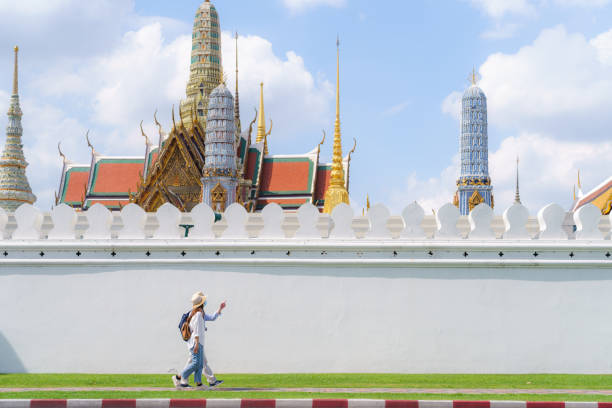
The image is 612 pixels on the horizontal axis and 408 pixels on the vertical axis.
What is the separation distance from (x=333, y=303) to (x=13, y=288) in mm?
4441

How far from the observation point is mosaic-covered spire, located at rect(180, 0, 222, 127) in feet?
130

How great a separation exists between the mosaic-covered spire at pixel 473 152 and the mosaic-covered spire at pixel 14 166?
1726 cm

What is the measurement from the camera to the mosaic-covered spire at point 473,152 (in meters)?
30.5

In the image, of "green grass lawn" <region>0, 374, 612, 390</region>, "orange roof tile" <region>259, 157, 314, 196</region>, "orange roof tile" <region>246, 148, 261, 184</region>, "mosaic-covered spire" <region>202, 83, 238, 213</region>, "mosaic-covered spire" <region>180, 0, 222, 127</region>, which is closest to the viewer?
"green grass lawn" <region>0, 374, 612, 390</region>

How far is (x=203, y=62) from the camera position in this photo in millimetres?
39906

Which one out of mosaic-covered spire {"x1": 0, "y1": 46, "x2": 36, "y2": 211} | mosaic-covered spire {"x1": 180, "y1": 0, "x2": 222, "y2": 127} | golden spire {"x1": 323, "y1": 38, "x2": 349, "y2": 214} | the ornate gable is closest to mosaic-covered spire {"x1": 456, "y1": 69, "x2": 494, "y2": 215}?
golden spire {"x1": 323, "y1": 38, "x2": 349, "y2": 214}

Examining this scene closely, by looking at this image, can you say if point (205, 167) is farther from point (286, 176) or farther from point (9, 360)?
point (9, 360)

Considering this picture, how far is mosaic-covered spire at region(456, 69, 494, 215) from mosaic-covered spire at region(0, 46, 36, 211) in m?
17.3

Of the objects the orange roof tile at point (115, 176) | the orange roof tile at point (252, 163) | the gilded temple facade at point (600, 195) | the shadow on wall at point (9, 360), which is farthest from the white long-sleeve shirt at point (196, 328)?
the orange roof tile at point (115, 176)

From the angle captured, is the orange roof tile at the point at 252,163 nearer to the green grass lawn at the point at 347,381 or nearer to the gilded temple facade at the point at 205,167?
the gilded temple facade at the point at 205,167

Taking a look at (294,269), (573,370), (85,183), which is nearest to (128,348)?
(294,269)

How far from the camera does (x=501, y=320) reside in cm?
1032

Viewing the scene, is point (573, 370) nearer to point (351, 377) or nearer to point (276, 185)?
point (351, 377)

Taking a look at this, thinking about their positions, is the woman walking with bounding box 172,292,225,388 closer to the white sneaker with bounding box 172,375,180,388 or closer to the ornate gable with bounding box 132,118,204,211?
the white sneaker with bounding box 172,375,180,388
